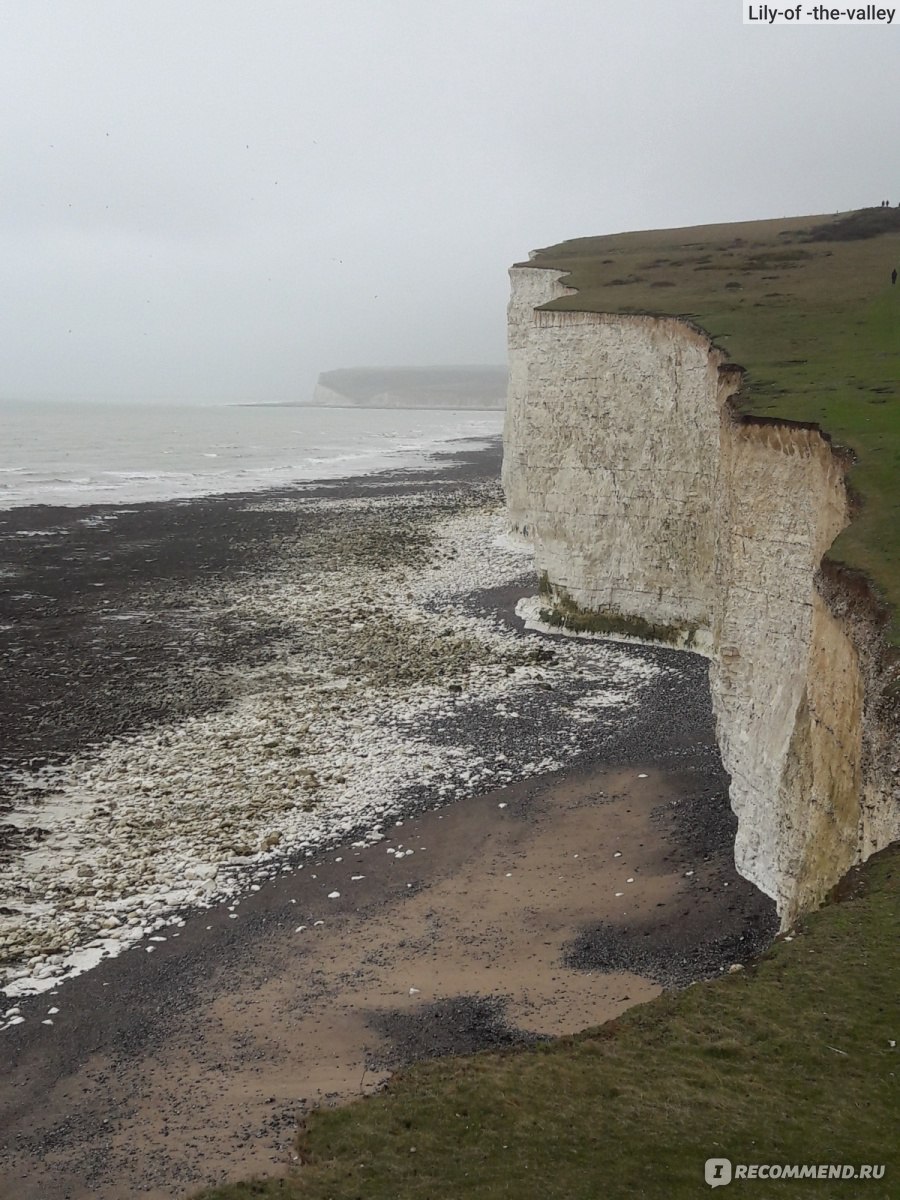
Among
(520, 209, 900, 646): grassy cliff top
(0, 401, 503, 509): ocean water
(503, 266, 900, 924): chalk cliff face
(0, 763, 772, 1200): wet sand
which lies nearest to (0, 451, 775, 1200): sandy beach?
(0, 763, 772, 1200): wet sand

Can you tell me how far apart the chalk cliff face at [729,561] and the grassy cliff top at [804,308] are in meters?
0.51

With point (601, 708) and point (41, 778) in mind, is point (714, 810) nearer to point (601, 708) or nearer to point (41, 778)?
point (601, 708)

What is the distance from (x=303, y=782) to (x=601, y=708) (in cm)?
617

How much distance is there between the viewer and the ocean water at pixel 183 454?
2240 inches

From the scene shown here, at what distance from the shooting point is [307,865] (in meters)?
13.3

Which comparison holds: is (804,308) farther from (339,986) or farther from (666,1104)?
(666,1104)

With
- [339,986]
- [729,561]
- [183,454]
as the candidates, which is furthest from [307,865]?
[183,454]

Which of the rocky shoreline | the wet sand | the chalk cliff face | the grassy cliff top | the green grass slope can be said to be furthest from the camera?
the rocky shoreline

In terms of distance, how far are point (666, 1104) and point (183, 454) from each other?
3243 inches

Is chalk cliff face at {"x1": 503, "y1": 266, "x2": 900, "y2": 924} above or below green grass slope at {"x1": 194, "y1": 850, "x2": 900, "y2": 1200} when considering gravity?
A: above

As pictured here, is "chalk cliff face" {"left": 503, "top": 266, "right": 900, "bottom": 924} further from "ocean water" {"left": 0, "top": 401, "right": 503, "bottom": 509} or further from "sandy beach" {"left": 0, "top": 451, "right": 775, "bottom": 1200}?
"ocean water" {"left": 0, "top": 401, "right": 503, "bottom": 509}

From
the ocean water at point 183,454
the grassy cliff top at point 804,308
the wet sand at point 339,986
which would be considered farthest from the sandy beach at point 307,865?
the ocean water at point 183,454

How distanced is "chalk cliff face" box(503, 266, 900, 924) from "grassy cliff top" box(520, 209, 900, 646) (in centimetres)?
51

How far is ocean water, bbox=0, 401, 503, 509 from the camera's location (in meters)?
56.9
